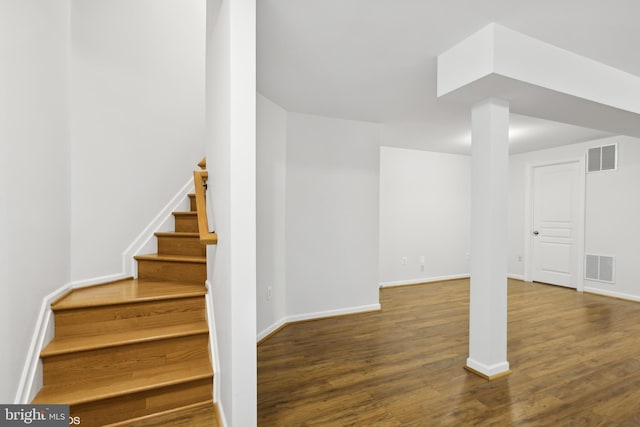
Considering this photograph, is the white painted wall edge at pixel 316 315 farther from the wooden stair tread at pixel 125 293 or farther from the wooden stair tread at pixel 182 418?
the wooden stair tread at pixel 182 418

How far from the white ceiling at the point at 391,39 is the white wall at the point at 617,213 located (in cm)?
296

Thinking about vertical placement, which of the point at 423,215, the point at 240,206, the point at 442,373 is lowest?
the point at 442,373

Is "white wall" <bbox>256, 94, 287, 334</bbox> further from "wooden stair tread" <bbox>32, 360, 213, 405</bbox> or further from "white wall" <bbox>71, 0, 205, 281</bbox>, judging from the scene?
"wooden stair tread" <bbox>32, 360, 213, 405</bbox>

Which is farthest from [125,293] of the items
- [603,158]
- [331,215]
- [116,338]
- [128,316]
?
[603,158]

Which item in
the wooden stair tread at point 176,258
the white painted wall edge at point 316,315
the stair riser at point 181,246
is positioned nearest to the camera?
the wooden stair tread at point 176,258

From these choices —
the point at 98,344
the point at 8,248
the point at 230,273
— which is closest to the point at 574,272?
the point at 230,273

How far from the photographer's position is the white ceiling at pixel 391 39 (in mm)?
1765

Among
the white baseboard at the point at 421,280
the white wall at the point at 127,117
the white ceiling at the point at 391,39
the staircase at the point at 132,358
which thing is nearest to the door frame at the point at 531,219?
the white baseboard at the point at 421,280

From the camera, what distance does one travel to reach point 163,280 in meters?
2.66

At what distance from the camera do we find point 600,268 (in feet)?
15.7

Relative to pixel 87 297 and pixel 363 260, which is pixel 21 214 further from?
pixel 363 260

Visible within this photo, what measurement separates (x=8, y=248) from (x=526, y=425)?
2992 mm

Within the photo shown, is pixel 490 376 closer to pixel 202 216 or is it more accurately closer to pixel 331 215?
pixel 331 215

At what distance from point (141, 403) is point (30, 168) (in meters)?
1.52
